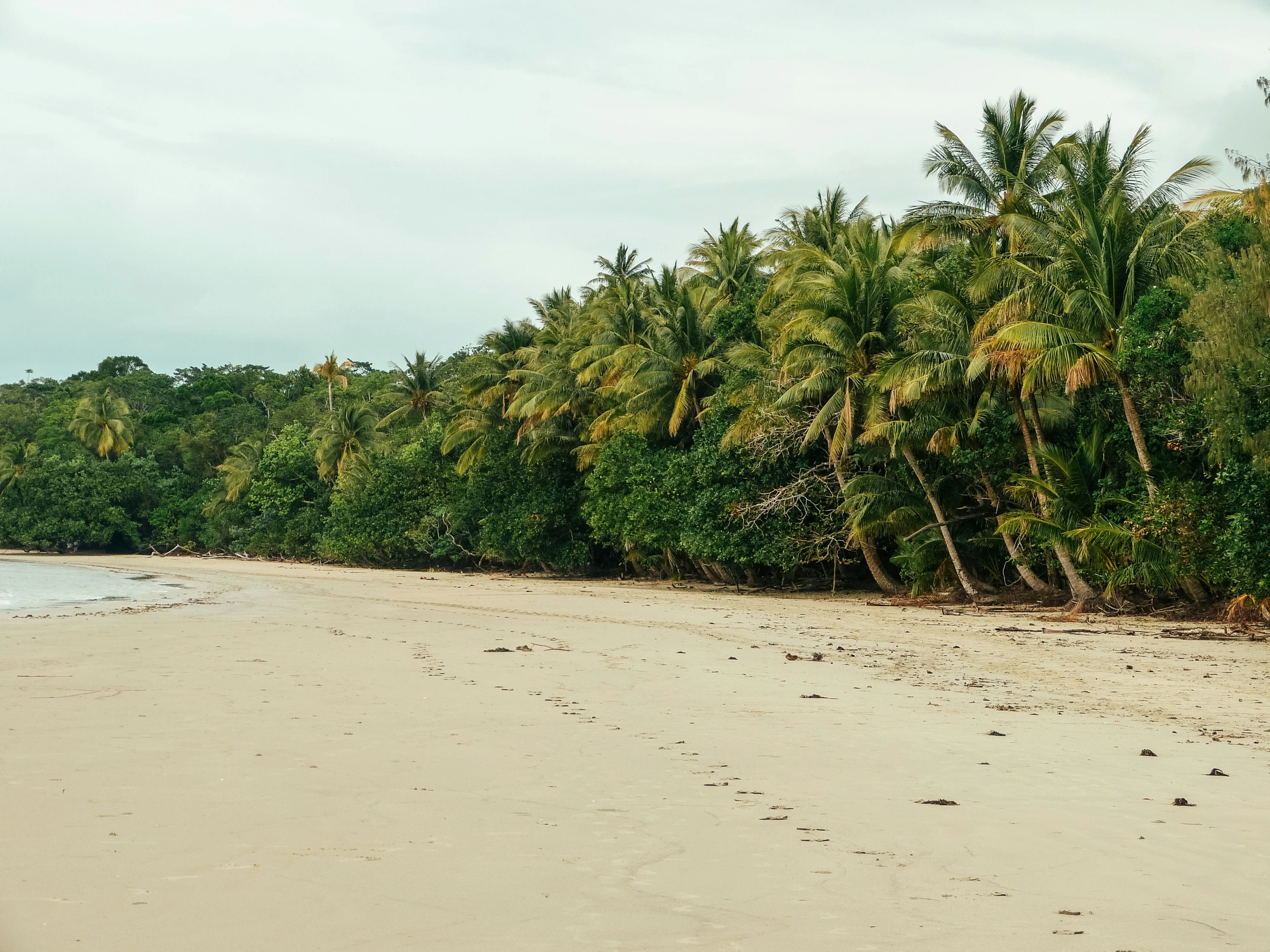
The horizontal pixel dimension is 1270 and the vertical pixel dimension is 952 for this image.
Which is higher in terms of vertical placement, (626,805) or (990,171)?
(990,171)

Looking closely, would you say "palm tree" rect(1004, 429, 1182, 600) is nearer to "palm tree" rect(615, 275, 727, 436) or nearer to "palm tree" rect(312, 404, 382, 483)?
"palm tree" rect(615, 275, 727, 436)

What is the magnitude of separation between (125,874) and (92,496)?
64.9 metres

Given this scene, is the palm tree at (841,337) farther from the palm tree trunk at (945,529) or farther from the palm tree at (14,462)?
the palm tree at (14,462)

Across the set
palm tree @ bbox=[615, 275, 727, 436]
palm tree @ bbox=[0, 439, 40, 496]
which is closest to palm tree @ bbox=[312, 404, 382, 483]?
palm tree @ bbox=[615, 275, 727, 436]

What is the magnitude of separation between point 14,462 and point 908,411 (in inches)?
2463

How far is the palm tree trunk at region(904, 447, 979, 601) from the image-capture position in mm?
22844

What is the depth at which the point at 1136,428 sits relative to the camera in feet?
58.8

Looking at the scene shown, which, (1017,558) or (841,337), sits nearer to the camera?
(1017,558)

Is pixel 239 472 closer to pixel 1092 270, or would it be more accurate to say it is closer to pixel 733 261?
pixel 733 261

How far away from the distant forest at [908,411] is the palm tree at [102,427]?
27271 mm

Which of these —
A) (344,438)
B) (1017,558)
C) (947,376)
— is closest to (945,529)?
(1017,558)

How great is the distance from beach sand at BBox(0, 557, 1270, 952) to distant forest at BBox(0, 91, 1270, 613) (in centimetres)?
628

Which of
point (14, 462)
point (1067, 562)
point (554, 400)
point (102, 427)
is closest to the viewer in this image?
point (1067, 562)

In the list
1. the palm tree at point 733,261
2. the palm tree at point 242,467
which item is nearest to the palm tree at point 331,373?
the palm tree at point 242,467
